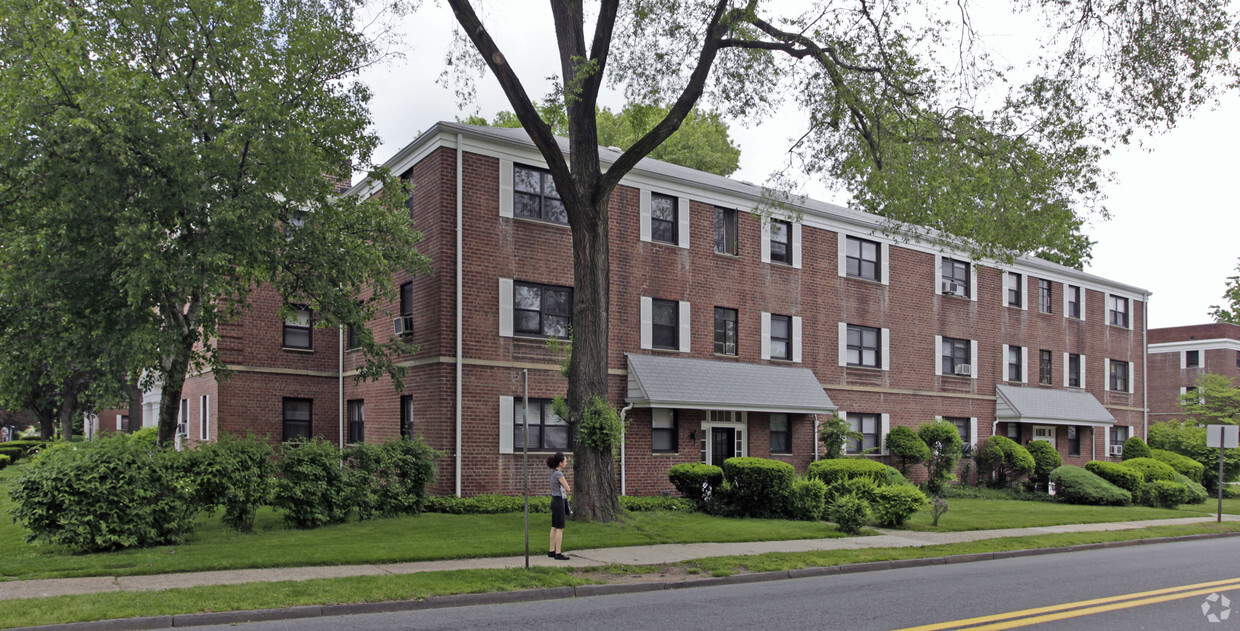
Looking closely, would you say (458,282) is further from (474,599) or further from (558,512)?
(474,599)

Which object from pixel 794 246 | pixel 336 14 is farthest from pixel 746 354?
pixel 336 14

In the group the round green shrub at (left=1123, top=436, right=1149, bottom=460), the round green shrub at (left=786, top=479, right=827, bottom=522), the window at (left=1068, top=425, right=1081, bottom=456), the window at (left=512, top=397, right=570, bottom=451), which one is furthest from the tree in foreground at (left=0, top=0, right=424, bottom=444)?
the round green shrub at (left=1123, top=436, right=1149, bottom=460)

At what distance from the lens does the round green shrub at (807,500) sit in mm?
19781

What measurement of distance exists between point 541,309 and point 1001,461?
A: 61.5 ft

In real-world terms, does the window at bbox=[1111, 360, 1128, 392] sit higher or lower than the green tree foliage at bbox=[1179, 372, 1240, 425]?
higher

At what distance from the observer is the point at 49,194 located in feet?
47.4

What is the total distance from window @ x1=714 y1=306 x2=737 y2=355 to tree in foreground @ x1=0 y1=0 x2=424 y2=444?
1141cm

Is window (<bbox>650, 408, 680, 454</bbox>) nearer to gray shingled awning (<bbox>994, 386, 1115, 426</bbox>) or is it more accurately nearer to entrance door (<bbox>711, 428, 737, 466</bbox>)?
entrance door (<bbox>711, 428, 737, 466</bbox>)

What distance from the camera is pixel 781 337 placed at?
2767 centimetres

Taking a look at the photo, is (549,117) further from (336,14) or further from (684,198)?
(684,198)

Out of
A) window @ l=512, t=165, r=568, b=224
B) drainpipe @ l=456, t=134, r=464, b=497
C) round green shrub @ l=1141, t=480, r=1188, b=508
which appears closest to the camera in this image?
drainpipe @ l=456, t=134, r=464, b=497

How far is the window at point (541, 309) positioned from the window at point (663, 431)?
10.8 feet

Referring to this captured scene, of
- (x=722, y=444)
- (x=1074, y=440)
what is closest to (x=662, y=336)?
(x=722, y=444)

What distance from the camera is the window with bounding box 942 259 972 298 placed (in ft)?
107
